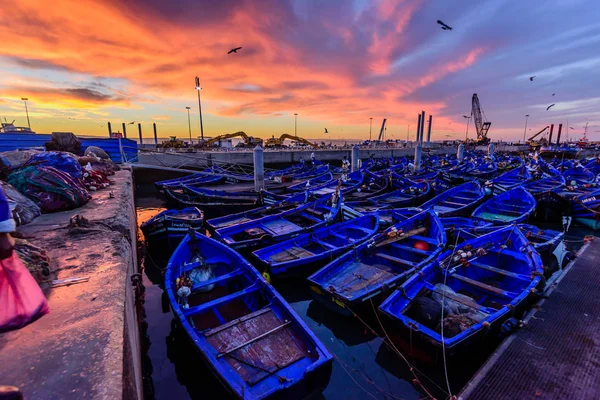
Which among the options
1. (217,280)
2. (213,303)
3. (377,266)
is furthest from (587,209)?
(213,303)

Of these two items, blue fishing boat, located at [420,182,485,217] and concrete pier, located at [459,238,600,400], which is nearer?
concrete pier, located at [459,238,600,400]

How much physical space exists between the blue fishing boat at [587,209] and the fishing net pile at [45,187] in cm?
Result: 2274

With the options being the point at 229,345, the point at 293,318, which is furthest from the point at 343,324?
the point at 229,345

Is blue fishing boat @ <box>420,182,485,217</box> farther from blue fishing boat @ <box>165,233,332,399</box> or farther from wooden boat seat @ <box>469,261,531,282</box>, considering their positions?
blue fishing boat @ <box>165,233,332,399</box>

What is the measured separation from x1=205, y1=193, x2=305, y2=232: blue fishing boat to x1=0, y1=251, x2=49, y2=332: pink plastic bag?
860 centimetres

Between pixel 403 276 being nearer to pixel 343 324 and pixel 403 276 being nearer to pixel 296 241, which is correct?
pixel 343 324

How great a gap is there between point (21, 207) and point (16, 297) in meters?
5.78

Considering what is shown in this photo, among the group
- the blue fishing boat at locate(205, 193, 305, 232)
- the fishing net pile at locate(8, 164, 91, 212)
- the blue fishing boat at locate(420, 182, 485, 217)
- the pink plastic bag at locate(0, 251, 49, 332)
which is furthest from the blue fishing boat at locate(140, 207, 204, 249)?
the blue fishing boat at locate(420, 182, 485, 217)

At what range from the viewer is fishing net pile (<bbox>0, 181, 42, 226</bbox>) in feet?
22.6

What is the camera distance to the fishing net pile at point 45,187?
7.89 m

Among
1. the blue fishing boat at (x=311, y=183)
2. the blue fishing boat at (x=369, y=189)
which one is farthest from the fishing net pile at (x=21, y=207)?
the blue fishing boat at (x=369, y=189)

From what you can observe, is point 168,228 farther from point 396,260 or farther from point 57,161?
point 396,260

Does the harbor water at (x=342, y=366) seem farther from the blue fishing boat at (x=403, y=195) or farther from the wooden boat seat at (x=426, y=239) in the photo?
the blue fishing boat at (x=403, y=195)

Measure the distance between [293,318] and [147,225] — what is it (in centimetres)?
861
